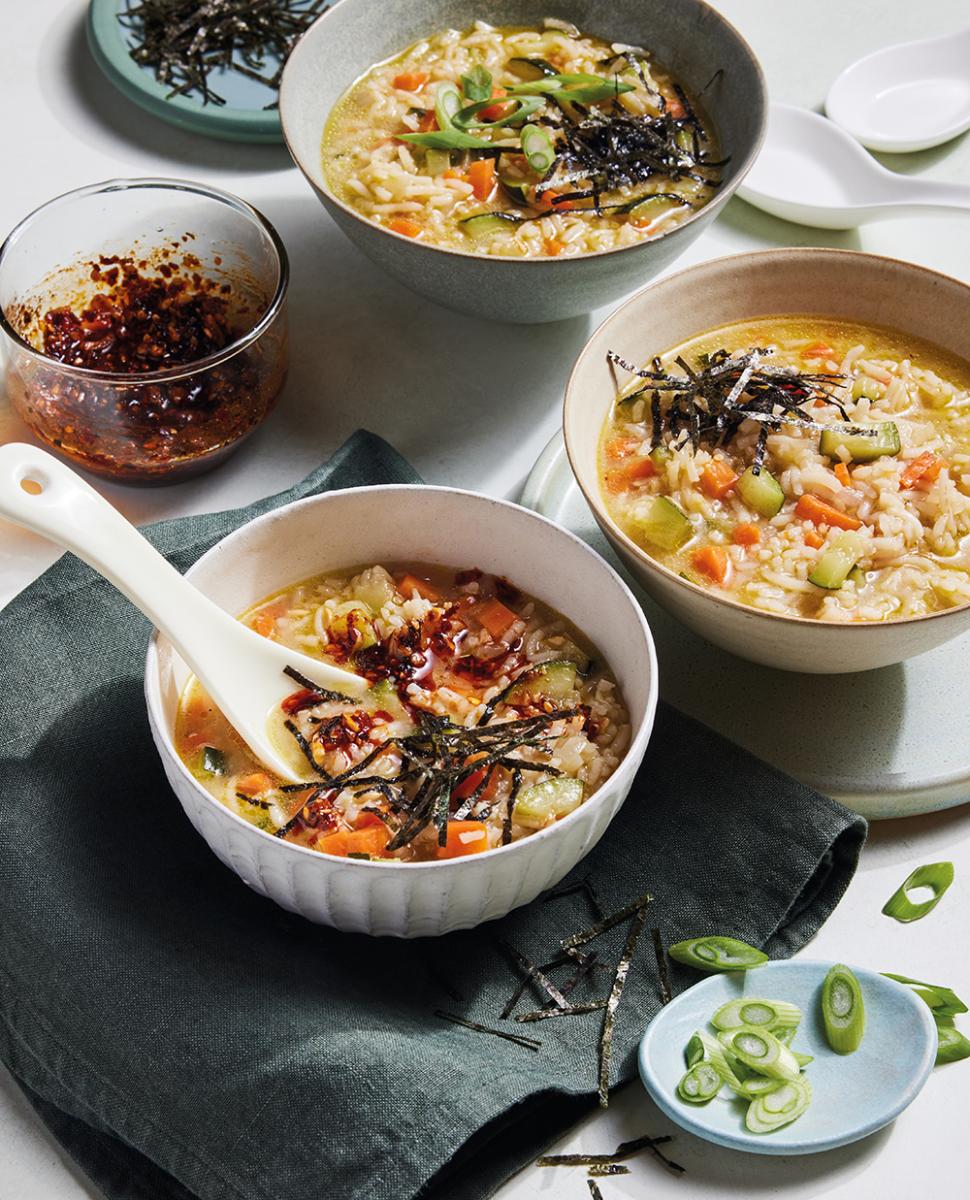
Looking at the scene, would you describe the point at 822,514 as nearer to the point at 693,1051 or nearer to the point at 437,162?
the point at 693,1051

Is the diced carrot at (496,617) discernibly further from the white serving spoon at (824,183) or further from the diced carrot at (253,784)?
the white serving spoon at (824,183)

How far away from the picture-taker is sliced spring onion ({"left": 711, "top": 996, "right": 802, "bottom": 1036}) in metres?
2.12

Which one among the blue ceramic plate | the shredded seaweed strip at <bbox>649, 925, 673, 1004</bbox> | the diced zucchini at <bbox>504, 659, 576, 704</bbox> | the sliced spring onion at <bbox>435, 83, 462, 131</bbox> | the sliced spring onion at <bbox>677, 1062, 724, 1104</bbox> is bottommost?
the shredded seaweed strip at <bbox>649, 925, 673, 1004</bbox>

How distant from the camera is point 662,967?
7.32 ft

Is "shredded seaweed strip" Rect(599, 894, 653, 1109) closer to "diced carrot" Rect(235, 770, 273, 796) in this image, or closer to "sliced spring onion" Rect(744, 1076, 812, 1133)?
"sliced spring onion" Rect(744, 1076, 812, 1133)

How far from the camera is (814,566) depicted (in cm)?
245

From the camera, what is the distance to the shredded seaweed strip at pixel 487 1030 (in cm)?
214

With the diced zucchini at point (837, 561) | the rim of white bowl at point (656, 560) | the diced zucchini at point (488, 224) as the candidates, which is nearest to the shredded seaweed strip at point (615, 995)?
the rim of white bowl at point (656, 560)

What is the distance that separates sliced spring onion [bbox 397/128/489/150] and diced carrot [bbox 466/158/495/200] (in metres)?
0.04

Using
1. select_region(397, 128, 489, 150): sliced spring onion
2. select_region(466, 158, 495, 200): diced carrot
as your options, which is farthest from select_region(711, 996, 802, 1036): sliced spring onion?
select_region(397, 128, 489, 150): sliced spring onion

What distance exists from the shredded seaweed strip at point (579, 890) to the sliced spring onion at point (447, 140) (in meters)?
1.73

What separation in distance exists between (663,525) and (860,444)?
391mm

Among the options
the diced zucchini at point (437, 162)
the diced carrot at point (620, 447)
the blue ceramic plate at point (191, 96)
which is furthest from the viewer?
the blue ceramic plate at point (191, 96)

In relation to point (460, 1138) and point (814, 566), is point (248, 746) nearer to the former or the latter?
point (460, 1138)
